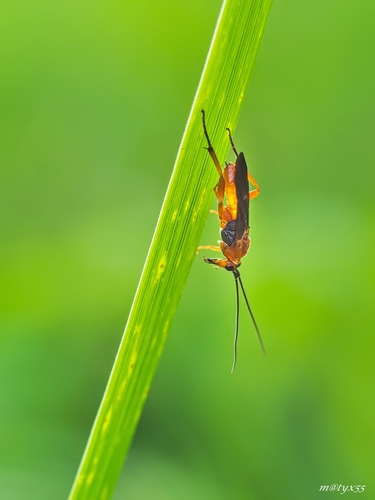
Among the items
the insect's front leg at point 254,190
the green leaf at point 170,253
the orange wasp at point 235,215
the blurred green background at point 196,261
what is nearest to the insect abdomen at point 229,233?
the orange wasp at point 235,215

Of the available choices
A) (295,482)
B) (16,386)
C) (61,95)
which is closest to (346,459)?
(295,482)

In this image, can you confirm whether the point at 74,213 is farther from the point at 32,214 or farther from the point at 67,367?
the point at 67,367

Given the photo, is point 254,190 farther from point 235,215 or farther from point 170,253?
point 170,253

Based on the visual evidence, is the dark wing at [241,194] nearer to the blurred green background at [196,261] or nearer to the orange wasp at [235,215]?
the orange wasp at [235,215]

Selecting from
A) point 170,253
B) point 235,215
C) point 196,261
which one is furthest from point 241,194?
point 170,253

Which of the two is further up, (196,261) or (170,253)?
(170,253)

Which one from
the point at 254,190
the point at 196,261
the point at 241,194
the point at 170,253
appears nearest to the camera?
the point at 170,253
